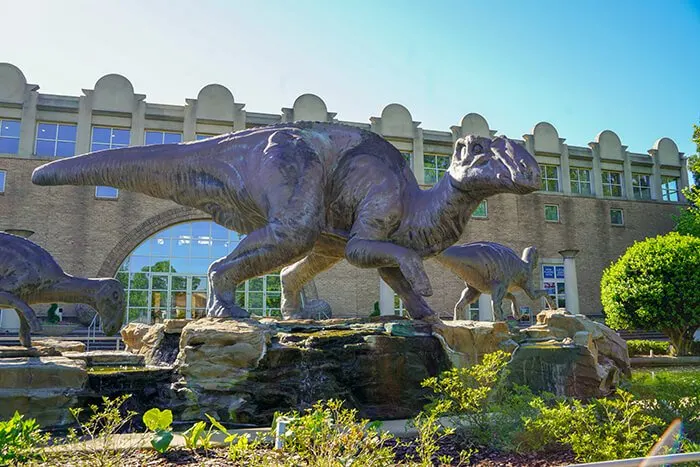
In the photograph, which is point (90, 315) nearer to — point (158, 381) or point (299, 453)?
point (158, 381)

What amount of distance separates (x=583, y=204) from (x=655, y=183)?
18.0 ft

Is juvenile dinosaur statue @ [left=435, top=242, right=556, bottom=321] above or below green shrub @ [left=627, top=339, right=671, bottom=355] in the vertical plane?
above

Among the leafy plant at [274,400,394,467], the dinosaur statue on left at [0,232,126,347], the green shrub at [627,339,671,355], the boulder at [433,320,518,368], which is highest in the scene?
the dinosaur statue on left at [0,232,126,347]

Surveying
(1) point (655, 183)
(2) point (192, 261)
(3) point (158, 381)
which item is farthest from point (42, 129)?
(1) point (655, 183)

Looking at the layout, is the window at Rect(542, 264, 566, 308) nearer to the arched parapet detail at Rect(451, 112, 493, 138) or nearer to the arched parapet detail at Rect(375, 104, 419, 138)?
the arched parapet detail at Rect(451, 112, 493, 138)

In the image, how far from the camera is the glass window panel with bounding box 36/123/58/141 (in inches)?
934

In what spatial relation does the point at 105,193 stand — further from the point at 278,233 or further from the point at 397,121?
the point at 278,233

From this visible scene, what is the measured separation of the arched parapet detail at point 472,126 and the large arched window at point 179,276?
11504 mm

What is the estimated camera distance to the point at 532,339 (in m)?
6.41

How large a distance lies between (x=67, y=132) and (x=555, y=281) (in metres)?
23.1

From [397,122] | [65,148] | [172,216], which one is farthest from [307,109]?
[65,148]

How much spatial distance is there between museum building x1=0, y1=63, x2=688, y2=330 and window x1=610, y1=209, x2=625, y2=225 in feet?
8.25

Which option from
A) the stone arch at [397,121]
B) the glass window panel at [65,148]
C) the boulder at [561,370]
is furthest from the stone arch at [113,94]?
the boulder at [561,370]

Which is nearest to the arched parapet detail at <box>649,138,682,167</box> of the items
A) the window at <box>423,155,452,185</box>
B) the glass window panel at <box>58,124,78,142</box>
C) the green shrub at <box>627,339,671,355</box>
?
the window at <box>423,155,452,185</box>
